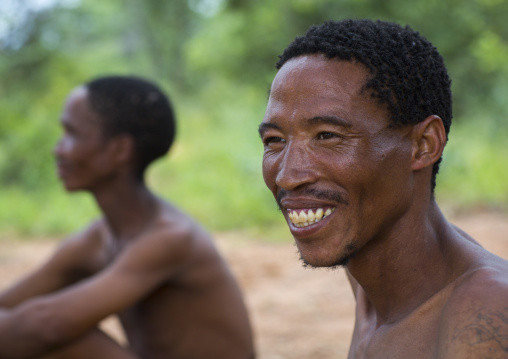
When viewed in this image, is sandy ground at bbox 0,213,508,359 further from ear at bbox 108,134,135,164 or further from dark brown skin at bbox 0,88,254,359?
ear at bbox 108,134,135,164

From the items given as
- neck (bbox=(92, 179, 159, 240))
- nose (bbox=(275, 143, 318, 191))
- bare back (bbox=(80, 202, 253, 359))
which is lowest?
bare back (bbox=(80, 202, 253, 359))

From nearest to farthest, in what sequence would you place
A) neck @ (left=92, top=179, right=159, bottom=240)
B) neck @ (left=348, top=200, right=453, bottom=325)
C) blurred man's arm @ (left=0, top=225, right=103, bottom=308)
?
neck @ (left=348, top=200, right=453, bottom=325), neck @ (left=92, top=179, right=159, bottom=240), blurred man's arm @ (left=0, top=225, right=103, bottom=308)

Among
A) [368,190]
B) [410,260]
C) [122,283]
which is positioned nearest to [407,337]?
Answer: [410,260]

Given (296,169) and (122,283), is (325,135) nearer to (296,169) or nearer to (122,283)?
(296,169)

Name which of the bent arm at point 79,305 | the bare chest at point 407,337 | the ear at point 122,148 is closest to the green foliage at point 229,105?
the ear at point 122,148

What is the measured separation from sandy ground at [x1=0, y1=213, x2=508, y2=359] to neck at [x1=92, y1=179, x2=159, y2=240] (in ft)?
5.42

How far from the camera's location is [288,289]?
5852mm

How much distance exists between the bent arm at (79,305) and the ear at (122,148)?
53 centimetres

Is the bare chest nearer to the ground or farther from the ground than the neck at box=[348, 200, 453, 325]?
nearer to the ground

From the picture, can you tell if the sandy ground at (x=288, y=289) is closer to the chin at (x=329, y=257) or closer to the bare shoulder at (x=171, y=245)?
the bare shoulder at (x=171, y=245)

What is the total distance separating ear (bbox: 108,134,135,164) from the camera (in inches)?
136

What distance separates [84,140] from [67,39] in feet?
32.8

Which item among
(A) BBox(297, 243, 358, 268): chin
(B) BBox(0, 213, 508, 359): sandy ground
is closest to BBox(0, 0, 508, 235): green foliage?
(B) BBox(0, 213, 508, 359): sandy ground

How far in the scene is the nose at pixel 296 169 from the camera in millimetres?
1670
